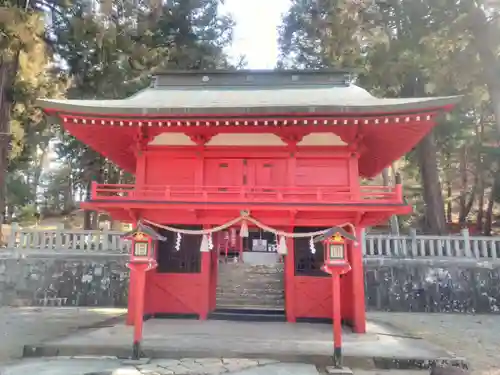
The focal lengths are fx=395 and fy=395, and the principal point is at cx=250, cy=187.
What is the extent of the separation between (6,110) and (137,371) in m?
14.1

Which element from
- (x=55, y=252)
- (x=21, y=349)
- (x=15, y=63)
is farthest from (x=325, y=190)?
(x=15, y=63)

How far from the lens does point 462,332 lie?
11047 millimetres

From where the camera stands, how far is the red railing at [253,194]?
858 centimetres

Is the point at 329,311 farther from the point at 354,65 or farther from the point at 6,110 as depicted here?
the point at 6,110

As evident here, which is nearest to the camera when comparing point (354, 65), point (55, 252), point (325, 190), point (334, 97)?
point (325, 190)

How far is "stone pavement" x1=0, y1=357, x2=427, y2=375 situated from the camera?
674cm

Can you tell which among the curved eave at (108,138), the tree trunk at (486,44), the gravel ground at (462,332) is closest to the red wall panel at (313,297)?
the gravel ground at (462,332)

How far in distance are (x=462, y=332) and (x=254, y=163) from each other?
298 inches

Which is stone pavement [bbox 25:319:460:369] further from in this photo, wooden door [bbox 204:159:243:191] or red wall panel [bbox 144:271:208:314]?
wooden door [bbox 204:159:243:191]

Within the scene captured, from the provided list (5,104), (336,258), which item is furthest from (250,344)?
(5,104)

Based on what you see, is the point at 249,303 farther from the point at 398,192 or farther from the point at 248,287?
the point at 398,192

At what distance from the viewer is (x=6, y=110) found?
16359 millimetres

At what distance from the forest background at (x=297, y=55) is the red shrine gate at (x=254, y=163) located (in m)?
5.00

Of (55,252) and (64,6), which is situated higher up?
(64,6)
